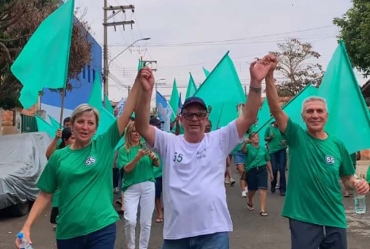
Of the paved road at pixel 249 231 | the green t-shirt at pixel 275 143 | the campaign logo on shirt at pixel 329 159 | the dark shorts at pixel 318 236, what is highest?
the green t-shirt at pixel 275 143

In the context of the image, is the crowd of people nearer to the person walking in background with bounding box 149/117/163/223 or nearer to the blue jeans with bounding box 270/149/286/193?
the person walking in background with bounding box 149/117/163/223

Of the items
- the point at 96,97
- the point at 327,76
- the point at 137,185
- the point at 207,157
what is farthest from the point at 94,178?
the point at 96,97

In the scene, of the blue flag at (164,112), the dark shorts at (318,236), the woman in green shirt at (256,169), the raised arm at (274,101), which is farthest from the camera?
the blue flag at (164,112)

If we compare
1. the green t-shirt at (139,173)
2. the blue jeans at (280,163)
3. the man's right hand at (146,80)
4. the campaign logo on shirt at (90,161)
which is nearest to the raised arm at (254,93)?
the man's right hand at (146,80)

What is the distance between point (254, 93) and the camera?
349cm

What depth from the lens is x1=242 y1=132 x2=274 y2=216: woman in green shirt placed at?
931 centimetres

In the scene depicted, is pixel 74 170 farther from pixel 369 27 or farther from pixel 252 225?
pixel 369 27

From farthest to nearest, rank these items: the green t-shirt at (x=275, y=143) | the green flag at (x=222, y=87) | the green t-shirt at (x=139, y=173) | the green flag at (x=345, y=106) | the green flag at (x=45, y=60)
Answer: the green t-shirt at (x=275, y=143), the green flag at (x=222, y=87), the green t-shirt at (x=139, y=173), the green flag at (x=45, y=60), the green flag at (x=345, y=106)

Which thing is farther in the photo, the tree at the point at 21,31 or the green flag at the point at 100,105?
the tree at the point at 21,31

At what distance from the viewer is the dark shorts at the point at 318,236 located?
3.83 metres

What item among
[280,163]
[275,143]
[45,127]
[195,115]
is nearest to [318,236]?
[195,115]

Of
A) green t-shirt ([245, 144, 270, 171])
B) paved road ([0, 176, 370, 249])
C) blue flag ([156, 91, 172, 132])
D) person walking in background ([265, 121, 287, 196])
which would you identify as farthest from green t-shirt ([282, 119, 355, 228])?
blue flag ([156, 91, 172, 132])

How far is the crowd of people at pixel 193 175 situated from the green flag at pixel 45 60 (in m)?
2.30

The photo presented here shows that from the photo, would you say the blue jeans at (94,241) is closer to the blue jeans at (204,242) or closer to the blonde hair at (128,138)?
the blue jeans at (204,242)
